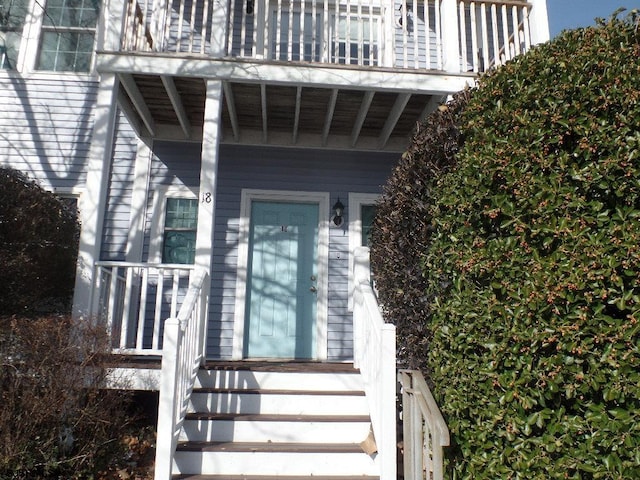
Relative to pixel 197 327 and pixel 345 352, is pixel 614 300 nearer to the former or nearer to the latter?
pixel 197 327

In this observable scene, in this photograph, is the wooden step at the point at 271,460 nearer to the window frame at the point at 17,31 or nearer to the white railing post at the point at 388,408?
the white railing post at the point at 388,408

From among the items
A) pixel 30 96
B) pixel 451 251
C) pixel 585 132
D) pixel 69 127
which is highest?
pixel 30 96

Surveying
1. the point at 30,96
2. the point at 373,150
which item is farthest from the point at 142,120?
the point at 373,150

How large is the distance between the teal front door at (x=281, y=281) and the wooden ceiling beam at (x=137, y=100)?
151 centimetres

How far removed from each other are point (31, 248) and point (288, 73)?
9.45ft

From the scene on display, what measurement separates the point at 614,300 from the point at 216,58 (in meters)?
3.87

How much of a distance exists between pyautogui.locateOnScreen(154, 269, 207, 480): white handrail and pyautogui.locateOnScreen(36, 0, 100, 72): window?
4.64 m

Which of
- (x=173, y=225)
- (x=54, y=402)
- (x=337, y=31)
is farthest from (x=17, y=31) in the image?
(x=54, y=402)

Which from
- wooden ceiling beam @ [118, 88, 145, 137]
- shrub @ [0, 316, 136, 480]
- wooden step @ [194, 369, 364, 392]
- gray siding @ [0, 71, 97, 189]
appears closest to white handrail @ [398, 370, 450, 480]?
wooden step @ [194, 369, 364, 392]

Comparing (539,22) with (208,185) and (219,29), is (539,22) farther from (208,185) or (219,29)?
(208,185)

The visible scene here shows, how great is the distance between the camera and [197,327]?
381 centimetres

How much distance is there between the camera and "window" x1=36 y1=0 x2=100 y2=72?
21.0 ft

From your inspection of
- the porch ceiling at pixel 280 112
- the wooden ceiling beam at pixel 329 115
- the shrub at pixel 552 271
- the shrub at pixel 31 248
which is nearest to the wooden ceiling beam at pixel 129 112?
the porch ceiling at pixel 280 112

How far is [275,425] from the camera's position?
3457 mm
